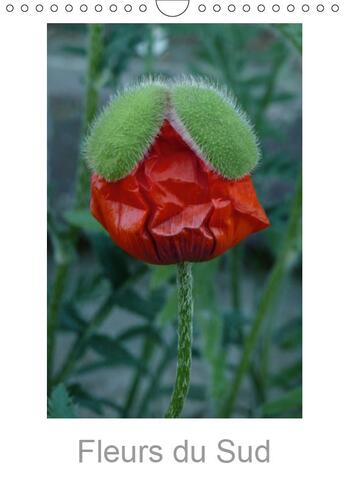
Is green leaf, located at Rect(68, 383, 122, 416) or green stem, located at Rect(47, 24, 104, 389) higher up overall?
green stem, located at Rect(47, 24, 104, 389)

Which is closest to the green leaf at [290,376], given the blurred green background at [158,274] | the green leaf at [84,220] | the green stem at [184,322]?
the blurred green background at [158,274]

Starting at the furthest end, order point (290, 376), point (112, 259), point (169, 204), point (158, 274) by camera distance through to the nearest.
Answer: point (290, 376) → point (112, 259) → point (158, 274) → point (169, 204)

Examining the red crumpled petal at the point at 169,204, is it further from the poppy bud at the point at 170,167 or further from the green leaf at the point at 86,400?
the green leaf at the point at 86,400

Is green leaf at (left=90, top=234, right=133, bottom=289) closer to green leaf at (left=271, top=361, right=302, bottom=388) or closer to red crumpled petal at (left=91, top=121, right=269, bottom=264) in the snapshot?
green leaf at (left=271, top=361, right=302, bottom=388)

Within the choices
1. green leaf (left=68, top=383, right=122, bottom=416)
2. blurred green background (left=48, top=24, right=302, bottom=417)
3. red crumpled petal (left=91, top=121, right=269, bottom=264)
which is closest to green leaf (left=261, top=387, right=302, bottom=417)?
blurred green background (left=48, top=24, right=302, bottom=417)

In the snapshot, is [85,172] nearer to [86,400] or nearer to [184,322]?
[86,400]

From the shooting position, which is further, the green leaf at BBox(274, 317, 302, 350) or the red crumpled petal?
the green leaf at BBox(274, 317, 302, 350)

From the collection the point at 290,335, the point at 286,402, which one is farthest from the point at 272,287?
the point at 290,335
